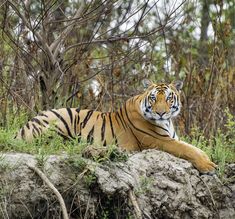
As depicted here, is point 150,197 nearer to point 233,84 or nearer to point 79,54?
point 79,54

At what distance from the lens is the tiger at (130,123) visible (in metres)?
6.98

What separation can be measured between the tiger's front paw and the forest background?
2.45ft

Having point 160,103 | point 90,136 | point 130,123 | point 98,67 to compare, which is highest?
point 98,67

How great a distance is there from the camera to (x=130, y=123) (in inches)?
283

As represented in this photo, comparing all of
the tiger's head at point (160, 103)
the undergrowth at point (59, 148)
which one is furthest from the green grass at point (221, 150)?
the tiger's head at point (160, 103)

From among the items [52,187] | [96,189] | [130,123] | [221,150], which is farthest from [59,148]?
[221,150]

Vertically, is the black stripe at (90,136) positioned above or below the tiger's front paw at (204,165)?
above

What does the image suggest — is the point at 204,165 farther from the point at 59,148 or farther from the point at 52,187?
the point at 52,187

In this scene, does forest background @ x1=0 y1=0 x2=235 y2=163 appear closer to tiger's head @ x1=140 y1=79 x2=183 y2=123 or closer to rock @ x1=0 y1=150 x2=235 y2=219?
tiger's head @ x1=140 y1=79 x2=183 y2=123

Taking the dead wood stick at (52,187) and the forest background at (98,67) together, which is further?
the forest background at (98,67)

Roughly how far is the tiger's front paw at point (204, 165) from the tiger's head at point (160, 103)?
0.59 metres

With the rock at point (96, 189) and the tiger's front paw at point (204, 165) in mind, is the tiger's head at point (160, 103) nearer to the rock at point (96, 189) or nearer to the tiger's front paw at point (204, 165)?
the tiger's front paw at point (204, 165)

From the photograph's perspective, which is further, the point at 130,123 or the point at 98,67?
the point at 98,67

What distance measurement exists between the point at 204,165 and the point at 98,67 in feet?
7.35
